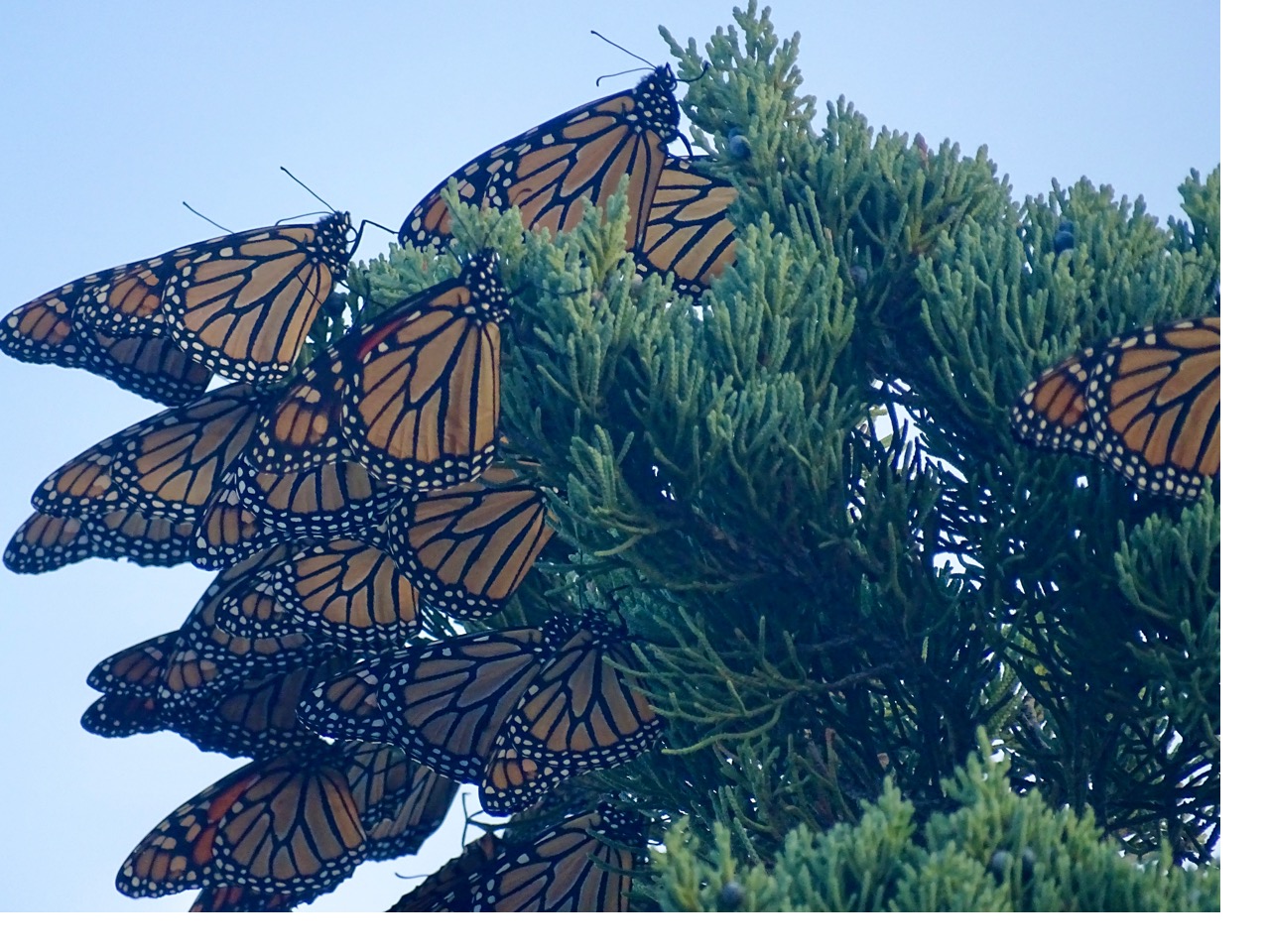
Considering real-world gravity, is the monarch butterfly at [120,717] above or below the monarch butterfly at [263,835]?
above

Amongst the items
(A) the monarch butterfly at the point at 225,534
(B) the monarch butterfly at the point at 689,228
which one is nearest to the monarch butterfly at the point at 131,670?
(A) the monarch butterfly at the point at 225,534

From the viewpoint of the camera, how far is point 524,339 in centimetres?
297

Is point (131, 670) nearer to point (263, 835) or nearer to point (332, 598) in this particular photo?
point (263, 835)

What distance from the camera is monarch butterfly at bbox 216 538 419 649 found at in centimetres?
336

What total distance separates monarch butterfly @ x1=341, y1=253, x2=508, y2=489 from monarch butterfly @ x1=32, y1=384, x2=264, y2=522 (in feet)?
2.39

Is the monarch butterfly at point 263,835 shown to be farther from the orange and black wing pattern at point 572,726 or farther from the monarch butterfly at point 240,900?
the orange and black wing pattern at point 572,726

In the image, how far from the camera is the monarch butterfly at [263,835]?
11.3ft

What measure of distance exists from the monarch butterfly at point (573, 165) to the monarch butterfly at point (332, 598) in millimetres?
980

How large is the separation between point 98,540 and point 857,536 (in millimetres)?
2208

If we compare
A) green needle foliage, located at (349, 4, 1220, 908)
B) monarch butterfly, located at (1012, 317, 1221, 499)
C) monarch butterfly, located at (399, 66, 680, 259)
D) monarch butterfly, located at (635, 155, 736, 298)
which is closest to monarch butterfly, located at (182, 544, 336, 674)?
green needle foliage, located at (349, 4, 1220, 908)

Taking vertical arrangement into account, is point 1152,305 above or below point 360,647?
above
